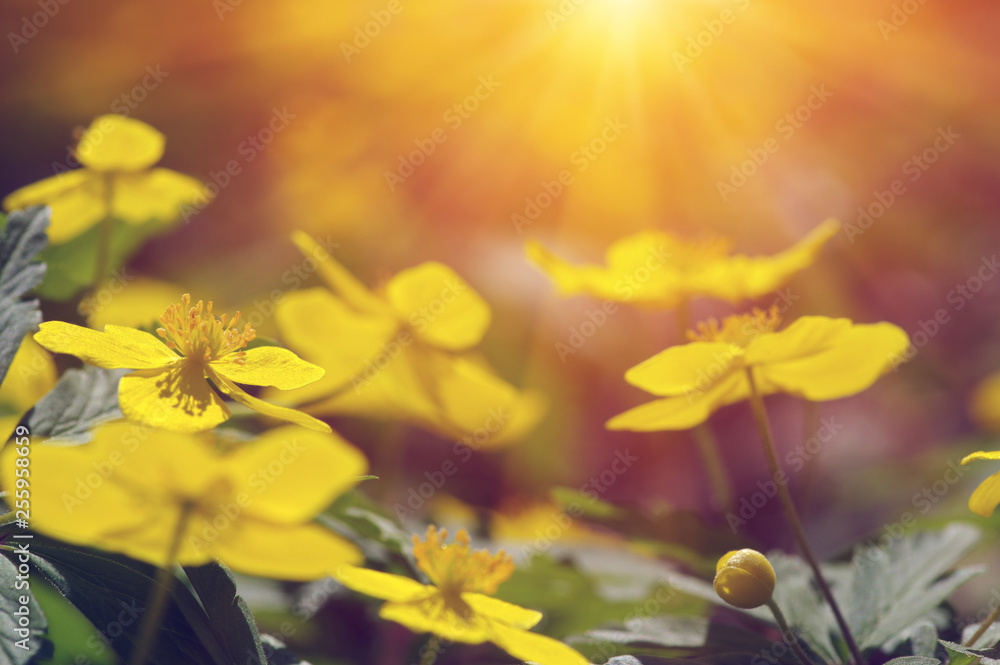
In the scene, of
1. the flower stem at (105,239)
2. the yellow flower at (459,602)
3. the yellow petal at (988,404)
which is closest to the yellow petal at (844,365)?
the yellow flower at (459,602)

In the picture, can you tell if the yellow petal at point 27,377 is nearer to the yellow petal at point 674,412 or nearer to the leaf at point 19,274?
the leaf at point 19,274

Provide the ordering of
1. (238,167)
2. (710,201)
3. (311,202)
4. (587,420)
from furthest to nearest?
(710,201)
(238,167)
(311,202)
(587,420)

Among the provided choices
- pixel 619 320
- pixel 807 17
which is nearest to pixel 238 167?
pixel 619 320

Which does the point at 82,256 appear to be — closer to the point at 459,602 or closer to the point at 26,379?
the point at 26,379

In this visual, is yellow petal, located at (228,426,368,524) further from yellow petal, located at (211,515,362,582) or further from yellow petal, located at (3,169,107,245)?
yellow petal, located at (3,169,107,245)

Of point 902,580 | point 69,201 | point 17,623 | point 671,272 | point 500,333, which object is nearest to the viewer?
point 17,623

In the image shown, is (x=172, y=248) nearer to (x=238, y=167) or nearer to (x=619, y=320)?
(x=238, y=167)

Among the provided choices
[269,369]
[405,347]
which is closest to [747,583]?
[269,369]
